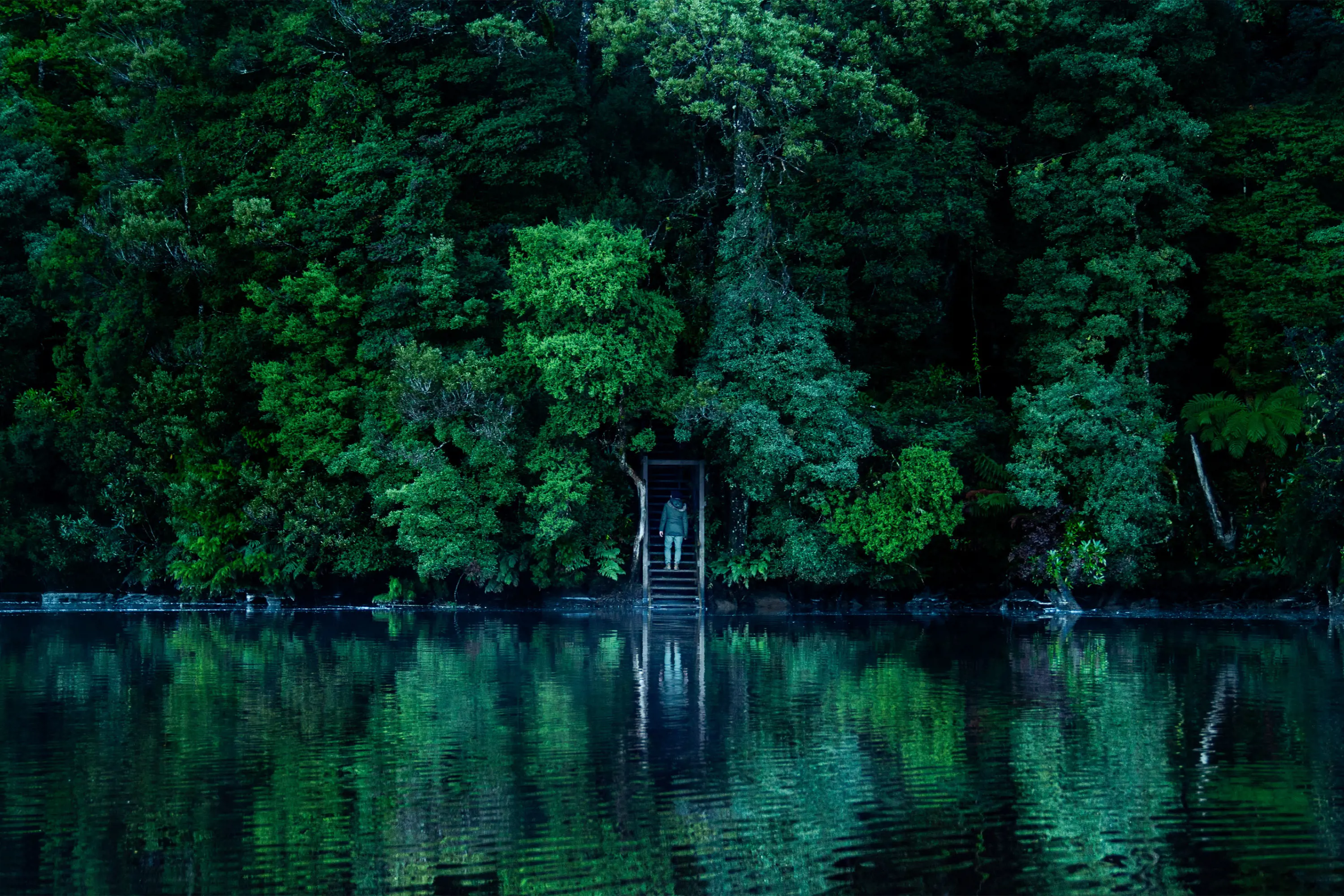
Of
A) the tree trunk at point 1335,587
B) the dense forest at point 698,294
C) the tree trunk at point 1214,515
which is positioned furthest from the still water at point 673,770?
the tree trunk at point 1214,515

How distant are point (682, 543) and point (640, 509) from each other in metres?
1.01

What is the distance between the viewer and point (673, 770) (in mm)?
11969

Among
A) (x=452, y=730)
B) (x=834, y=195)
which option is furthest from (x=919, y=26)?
(x=452, y=730)

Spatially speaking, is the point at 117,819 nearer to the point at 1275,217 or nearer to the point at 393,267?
the point at 393,267

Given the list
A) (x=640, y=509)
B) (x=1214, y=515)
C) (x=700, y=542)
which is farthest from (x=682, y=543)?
(x=1214, y=515)

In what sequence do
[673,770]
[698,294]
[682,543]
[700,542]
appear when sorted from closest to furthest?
1. [673,770]
2. [700,542]
3. [698,294]
4. [682,543]

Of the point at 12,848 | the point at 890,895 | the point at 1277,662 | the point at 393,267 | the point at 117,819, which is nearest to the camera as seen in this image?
the point at 890,895

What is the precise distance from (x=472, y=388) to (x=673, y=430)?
13.3ft

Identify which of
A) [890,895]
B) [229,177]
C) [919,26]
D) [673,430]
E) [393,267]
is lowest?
[890,895]

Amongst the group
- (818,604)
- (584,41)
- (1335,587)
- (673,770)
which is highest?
(584,41)

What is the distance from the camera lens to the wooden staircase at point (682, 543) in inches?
1069

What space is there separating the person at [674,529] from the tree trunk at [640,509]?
36 centimetres

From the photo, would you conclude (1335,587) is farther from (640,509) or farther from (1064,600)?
(640,509)

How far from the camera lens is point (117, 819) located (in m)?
10.3
